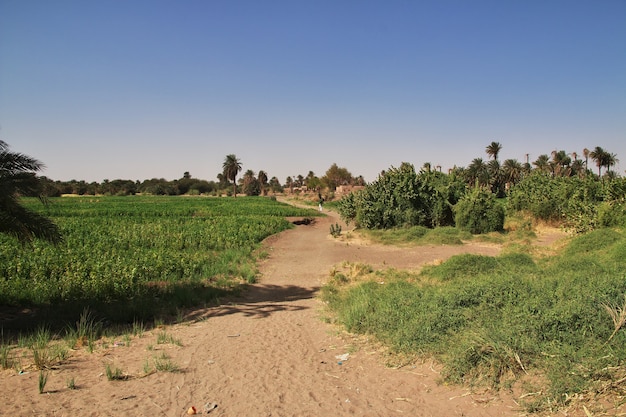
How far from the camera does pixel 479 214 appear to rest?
23.2 metres

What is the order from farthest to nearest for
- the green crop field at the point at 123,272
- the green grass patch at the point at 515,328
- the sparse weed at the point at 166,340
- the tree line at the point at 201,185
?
the tree line at the point at 201,185, the green crop field at the point at 123,272, the sparse weed at the point at 166,340, the green grass patch at the point at 515,328

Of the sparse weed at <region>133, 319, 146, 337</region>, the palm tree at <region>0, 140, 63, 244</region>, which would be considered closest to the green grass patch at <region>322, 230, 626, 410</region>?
the sparse weed at <region>133, 319, 146, 337</region>

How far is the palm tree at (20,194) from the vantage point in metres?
8.04

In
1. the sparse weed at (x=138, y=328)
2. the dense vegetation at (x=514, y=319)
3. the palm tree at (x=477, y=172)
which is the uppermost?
the palm tree at (x=477, y=172)

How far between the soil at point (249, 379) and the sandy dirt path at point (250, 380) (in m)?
0.01

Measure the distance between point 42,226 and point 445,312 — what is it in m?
8.04

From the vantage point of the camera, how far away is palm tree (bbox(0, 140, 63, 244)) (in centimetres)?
804

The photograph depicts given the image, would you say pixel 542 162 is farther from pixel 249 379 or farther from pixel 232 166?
pixel 249 379

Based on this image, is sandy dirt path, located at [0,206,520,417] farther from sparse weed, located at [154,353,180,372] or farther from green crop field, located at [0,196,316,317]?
green crop field, located at [0,196,316,317]

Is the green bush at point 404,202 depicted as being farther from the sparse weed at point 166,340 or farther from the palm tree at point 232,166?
the palm tree at point 232,166

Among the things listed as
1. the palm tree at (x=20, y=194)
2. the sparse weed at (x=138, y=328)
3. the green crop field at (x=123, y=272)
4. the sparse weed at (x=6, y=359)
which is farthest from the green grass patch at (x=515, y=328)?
the palm tree at (x=20, y=194)

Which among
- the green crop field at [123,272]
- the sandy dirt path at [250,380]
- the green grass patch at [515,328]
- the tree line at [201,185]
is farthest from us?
the tree line at [201,185]

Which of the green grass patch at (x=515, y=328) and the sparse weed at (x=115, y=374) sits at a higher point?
the green grass patch at (x=515, y=328)

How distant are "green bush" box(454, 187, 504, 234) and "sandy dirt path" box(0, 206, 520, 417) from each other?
55.6ft
